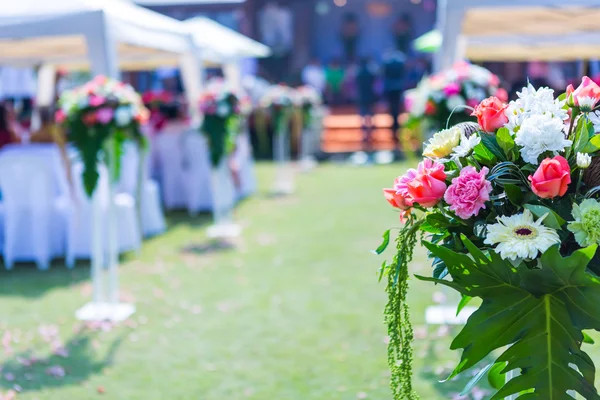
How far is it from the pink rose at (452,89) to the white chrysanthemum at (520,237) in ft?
10.1

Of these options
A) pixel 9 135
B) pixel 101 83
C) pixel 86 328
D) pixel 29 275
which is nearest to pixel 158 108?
pixel 9 135

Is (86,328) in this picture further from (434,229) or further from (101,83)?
(434,229)

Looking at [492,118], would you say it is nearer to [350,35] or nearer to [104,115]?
[104,115]

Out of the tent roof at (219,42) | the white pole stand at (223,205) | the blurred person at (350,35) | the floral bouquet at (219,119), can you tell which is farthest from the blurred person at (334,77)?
the floral bouquet at (219,119)

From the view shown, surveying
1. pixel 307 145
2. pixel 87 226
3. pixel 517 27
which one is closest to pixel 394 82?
pixel 307 145

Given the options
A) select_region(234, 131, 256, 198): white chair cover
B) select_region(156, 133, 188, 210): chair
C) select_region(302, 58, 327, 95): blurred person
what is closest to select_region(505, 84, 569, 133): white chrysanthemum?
select_region(156, 133, 188, 210): chair

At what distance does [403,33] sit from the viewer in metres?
22.3

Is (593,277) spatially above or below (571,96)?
below

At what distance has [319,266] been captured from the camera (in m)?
6.77

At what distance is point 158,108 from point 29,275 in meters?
4.65

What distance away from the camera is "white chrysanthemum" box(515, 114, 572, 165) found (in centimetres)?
185

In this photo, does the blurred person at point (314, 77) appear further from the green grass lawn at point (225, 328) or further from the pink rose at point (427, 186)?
the pink rose at point (427, 186)

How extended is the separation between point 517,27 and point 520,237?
5575 mm

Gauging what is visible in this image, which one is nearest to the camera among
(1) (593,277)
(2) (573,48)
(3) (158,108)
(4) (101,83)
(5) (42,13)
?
(1) (593,277)
